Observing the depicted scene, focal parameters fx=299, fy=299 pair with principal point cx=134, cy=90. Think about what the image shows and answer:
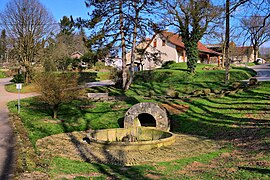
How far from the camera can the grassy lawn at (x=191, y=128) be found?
7691 mm

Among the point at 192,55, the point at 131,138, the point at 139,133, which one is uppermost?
the point at 192,55

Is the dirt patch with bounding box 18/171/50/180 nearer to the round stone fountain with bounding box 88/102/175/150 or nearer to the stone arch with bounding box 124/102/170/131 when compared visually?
the round stone fountain with bounding box 88/102/175/150

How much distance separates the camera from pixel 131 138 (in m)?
13.7

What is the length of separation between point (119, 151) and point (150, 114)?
13.4ft

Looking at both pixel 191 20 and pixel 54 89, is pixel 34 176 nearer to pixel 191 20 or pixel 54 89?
pixel 54 89

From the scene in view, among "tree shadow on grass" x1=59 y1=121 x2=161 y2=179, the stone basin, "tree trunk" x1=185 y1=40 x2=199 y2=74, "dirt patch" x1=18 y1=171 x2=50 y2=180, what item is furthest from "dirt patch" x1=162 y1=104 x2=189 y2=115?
"tree trunk" x1=185 y1=40 x2=199 y2=74

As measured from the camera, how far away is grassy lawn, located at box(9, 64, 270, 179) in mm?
7691

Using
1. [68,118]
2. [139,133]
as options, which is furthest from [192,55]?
[139,133]

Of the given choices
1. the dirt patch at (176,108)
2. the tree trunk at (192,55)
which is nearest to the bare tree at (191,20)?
the tree trunk at (192,55)

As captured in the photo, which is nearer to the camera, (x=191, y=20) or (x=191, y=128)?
(x=191, y=128)

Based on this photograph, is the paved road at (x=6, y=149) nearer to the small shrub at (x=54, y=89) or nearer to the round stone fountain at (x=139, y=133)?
the small shrub at (x=54, y=89)

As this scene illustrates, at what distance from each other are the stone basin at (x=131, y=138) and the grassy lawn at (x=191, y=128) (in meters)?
1.81

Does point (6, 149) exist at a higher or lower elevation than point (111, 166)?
higher

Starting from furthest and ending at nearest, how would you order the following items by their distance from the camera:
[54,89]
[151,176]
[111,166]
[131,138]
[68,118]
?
[68,118] → [54,89] → [131,138] → [111,166] → [151,176]
